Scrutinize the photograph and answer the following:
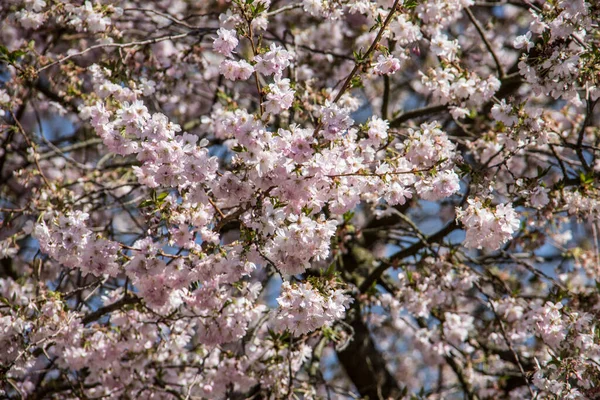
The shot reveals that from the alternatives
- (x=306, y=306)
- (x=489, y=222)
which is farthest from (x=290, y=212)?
(x=489, y=222)

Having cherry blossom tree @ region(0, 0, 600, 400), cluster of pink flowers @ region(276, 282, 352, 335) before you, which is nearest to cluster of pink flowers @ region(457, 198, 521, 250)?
cherry blossom tree @ region(0, 0, 600, 400)

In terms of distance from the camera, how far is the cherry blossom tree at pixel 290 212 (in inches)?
111

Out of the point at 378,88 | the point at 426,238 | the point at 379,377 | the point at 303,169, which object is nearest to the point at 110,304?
the point at 303,169

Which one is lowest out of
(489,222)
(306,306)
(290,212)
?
(306,306)

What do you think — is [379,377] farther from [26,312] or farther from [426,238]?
[26,312]

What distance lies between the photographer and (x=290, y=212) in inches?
113

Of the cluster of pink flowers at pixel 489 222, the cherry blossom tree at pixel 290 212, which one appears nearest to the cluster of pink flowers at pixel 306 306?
the cherry blossom tree at pixel 290 212

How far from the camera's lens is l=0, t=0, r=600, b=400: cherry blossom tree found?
111 inches

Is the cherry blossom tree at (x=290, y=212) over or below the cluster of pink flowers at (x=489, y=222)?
over

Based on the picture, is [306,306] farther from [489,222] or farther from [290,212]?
[489,222]

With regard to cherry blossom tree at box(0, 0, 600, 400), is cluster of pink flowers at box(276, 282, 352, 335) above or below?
below

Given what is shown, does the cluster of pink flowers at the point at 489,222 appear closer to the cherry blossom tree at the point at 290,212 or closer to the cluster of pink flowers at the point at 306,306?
the cherry blossom tree at the point at 290,212

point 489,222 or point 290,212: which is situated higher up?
point 290,212

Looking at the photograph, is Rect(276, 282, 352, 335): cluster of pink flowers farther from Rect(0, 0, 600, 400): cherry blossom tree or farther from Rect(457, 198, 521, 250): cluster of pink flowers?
Rect(457, 198, 521, 250): cluster of pink flowers
